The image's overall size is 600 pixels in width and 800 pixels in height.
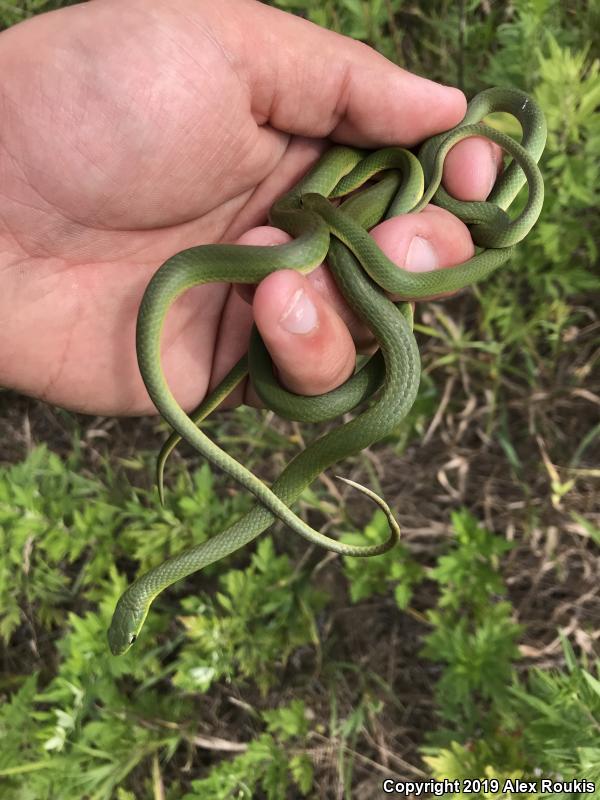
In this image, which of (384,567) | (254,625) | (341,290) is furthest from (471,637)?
(341,290)

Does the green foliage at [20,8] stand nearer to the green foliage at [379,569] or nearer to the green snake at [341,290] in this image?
the green snake at [341,290]

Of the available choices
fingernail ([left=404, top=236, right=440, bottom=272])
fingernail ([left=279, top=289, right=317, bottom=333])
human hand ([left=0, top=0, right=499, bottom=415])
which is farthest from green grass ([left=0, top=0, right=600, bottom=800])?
fingernail ([left=279, top=289, right=317, bottom=333])

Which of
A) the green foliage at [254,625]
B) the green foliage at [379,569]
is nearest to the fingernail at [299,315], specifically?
the green foliage at [379,569]

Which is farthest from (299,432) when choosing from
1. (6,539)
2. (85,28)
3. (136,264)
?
(85,28)

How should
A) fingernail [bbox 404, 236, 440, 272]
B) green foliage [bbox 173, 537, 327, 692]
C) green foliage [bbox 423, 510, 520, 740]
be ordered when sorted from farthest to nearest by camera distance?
green foliage [bbox 173, 537, 327, 692] < green foliage [bbox 423, 510, 520, 740] < fingernail [bbox 404, 236, 440, 272]

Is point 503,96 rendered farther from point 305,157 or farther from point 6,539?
point 6,539

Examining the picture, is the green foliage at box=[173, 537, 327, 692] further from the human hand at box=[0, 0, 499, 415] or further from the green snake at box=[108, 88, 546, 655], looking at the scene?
the human hand at box=[0, 0, 499, 415]

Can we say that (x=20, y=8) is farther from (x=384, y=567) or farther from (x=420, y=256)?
(x=384, y=567)
